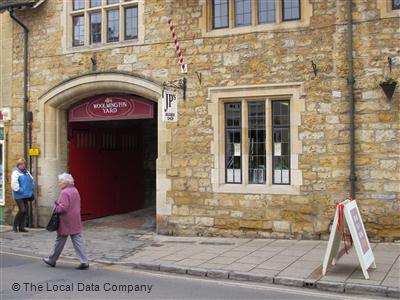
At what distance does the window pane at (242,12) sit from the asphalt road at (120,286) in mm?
5640

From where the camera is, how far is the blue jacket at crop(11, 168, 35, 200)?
12.4 meters

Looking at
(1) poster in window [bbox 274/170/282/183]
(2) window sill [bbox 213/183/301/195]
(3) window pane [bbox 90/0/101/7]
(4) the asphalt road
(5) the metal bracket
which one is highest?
(3) window pane [bbox 90/0/101/7]

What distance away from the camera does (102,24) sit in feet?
41.2

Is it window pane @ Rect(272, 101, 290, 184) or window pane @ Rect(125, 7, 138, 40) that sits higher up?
window pane @ Rect(125, 7, 138, 40)

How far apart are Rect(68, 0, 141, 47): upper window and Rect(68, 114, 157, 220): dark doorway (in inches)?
93.9

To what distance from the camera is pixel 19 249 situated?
10.4 meters

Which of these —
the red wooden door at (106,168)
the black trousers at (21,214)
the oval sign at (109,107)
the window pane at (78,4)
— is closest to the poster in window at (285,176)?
the oval sign at (109,107)

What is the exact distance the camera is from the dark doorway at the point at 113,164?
14117 millimetres

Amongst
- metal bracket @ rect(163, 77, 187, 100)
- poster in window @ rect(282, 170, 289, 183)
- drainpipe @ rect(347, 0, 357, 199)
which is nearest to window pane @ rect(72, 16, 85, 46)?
metal bracket @ rect(163, 77, 187, 100)

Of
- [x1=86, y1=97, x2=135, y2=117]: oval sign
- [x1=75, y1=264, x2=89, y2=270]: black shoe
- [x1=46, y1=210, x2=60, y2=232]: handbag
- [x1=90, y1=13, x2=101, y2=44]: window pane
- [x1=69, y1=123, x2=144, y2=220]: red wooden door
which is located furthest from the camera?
[x1=69, y1=123, x2=144, y2=220]: red wooden door

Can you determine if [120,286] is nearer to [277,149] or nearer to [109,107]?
[277,149]

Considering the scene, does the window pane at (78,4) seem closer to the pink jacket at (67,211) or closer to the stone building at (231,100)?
the stone building at (231,100)

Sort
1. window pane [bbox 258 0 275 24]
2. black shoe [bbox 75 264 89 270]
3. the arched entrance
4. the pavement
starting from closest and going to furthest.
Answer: the pavement, black shoe [bbox 75 264 89 270], window pane [bbox 258 0 275 24], the arched entrance

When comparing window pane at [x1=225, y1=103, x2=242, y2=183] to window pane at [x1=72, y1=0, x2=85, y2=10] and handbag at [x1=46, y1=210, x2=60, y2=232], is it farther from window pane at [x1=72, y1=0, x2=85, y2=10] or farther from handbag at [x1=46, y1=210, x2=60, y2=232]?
window pane at [x1=72, y1=0, x2=85, y2=10]
